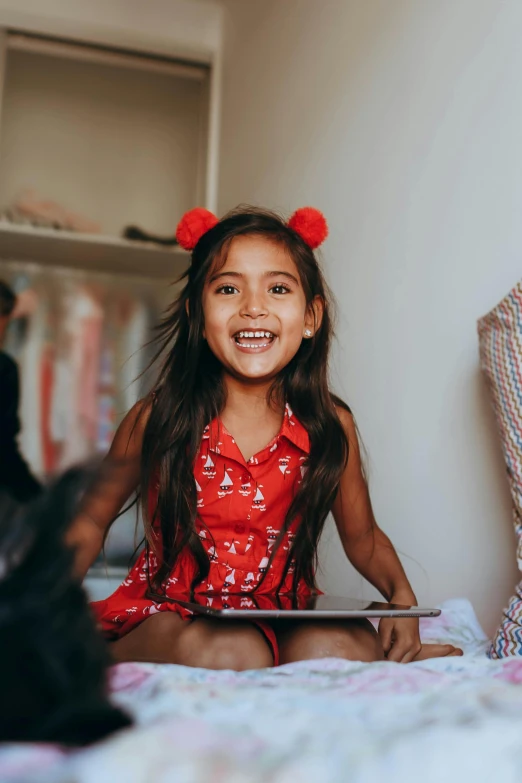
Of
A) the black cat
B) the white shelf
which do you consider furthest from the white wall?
the black cat

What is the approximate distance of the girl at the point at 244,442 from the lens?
1.12 metres

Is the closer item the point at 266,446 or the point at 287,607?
the point at 287,607

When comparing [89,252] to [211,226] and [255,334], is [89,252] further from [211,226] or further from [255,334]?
[255,334]

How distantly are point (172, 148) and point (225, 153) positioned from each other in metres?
0.23

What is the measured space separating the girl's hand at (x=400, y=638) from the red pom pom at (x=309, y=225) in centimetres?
62

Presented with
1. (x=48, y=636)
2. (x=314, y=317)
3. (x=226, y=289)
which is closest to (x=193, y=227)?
(x=226, y=289)

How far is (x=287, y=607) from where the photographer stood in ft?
2.82

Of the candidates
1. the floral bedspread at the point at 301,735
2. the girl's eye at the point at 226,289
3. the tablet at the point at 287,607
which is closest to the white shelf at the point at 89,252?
the girl's eye at the point at 226,289

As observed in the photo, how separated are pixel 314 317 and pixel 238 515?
1.17 ft

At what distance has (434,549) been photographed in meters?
1.30

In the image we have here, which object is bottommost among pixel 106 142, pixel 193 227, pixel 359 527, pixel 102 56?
pixel 359 527

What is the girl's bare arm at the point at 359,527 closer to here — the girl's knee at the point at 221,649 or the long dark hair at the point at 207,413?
the long dark hair at the point at 207,413

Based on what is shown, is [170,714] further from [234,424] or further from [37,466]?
[37,466]

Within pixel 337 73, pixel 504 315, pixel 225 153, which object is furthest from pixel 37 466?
pixel 504 315
